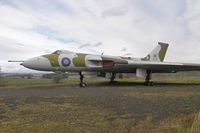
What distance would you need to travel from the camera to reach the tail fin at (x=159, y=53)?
85.1ft

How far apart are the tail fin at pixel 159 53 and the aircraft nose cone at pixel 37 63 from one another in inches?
443

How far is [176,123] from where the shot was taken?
6.12 meters

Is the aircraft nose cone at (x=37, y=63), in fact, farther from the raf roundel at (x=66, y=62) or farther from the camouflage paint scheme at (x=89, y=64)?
the raf roundel at (x=66, y=62)

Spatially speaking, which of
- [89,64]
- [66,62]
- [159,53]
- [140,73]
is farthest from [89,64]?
[159,53]

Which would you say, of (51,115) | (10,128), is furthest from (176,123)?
(10,128)

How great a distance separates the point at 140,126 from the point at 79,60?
1408cm

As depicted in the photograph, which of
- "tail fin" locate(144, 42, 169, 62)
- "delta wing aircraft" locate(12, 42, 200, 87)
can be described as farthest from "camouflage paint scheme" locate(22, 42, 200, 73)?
Answer: "tail fin" locate(144, 42, 169, 62)

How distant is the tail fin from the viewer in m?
25.9

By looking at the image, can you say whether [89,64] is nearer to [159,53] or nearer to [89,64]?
[89,64]

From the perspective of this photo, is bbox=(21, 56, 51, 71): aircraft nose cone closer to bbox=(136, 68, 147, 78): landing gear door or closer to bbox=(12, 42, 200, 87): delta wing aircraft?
bbox=(12, 42, 200, 87): delta wing aircraft

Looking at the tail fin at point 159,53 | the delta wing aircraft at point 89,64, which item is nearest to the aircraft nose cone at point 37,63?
the delta wing aircraft at point 89,64

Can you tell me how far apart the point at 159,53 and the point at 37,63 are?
44.2 feet

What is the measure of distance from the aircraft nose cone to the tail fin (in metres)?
11.2

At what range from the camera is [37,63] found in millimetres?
18578
